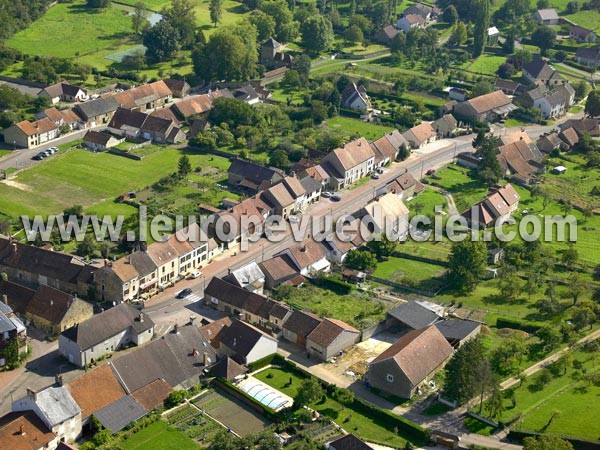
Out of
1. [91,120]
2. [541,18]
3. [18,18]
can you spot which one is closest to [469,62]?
[541,18]

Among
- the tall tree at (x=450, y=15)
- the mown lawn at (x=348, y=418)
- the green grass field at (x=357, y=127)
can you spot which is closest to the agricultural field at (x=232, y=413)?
the mown lawn at (x=348, y=418)

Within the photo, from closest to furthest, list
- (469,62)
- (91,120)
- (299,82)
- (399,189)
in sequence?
(399,189) → (91,120) → (299,82) → (469,62)

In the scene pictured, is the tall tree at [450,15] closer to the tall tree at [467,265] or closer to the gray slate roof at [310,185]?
the gray slate roof at [310,185]

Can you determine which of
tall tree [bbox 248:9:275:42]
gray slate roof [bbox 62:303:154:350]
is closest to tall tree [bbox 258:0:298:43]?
tall tree [bbox 248:9:275:42]

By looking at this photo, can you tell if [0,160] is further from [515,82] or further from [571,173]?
[515,82]

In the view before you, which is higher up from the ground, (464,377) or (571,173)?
(464,377)

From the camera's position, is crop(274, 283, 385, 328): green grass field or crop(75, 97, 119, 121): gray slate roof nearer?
crop(274, 283, 385, 328): green grass field

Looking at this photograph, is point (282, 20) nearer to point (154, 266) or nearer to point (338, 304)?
point (154, 266)

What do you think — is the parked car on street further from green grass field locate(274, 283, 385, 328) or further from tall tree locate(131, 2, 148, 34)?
tall tree locate(131, 2, 148, 34)
